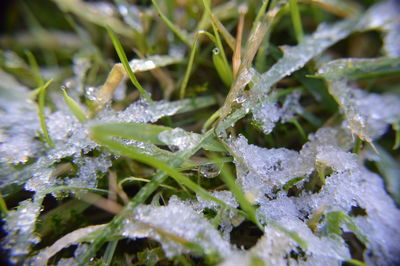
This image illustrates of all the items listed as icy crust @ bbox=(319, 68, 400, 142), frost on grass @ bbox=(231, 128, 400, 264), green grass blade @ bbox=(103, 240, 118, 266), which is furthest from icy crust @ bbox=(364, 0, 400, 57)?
green grass blade @ bbox=(103, 240, 118, 266)

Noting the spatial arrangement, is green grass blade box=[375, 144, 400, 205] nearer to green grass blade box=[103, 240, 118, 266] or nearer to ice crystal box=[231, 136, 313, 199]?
ice crystal box=[231, 136, 313, 199]

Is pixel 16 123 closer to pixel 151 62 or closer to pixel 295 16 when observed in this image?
pixel 151 62

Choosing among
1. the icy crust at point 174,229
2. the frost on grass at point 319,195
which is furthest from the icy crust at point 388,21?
the icy crust at point 174,229

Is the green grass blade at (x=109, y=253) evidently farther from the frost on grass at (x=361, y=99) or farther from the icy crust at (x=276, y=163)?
the frost on grass at (x=361, y=99)

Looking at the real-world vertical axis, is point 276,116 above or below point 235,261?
above

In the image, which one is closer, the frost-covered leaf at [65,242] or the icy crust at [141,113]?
the frost-covered leaf at [65,242]

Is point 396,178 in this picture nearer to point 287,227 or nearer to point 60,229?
point 287,227

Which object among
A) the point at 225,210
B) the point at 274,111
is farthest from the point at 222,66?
the point at 225,210

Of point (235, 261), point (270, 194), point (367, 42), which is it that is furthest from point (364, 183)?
point (367, 42)
